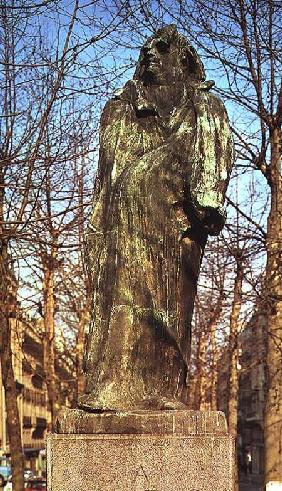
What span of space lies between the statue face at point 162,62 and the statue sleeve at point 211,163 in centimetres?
42

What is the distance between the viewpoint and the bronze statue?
570cm

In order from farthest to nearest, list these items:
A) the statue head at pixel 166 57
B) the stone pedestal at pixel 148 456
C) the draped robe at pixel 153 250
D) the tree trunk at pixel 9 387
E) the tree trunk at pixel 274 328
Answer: the tree trunk at pixel 9 387 < the tree trunk at pixel 274 328 < the statue head at pixel 166 57 < the draped robe at pixel 153 250 < the stone pedestal at pixel 148 456

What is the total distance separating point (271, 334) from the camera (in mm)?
15117

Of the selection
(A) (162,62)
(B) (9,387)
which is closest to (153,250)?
(A) (162,62)

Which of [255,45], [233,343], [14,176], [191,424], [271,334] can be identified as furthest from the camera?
[233,343]

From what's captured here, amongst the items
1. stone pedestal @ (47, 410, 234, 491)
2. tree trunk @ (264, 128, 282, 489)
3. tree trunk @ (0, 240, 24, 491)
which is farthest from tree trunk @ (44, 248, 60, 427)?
stone pedestal @ (47, 410, 234, 491)

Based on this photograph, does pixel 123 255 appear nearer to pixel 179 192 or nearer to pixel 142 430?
pixel 179 192

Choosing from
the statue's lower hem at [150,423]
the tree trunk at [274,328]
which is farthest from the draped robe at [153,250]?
the tree trunk at [274,328]

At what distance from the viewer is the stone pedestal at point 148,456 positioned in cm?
513

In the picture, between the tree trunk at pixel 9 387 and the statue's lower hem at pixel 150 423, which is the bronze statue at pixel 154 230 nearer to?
the statue's lower hem at pixel 150 423

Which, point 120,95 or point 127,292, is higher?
point 120,95

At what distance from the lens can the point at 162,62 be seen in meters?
6.34

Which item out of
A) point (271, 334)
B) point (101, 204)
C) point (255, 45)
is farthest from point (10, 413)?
point (101, 204)

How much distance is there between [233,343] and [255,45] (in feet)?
30.7
